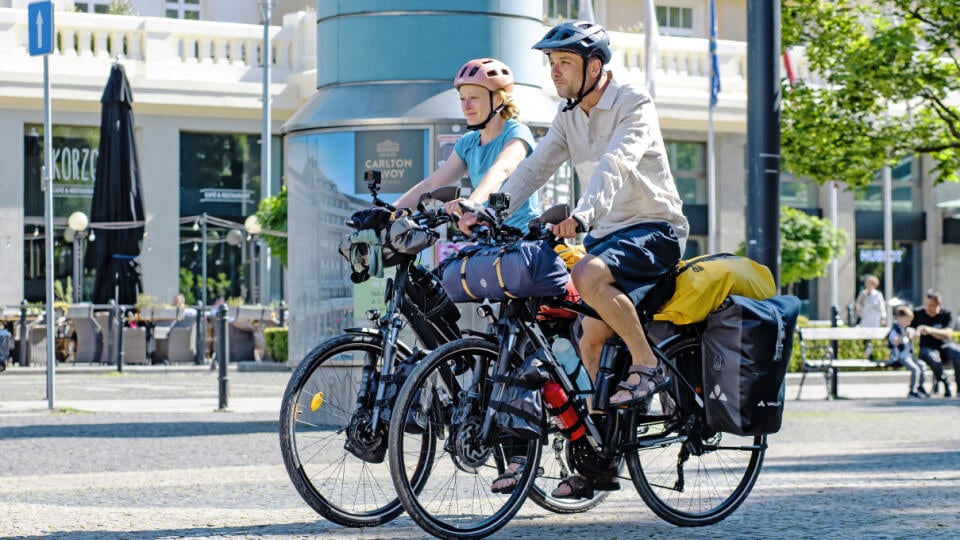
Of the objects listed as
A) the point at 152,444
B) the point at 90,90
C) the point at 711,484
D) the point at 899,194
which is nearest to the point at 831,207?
the point at 899,194

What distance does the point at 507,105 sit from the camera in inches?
277

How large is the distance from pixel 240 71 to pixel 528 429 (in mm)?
32043

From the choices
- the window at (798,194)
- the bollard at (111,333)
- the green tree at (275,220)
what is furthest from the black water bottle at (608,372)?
the window at (798,194)

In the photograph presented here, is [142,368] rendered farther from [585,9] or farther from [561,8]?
[561,8]

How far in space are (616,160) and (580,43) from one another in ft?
1.60

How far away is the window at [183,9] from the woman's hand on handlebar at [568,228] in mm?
35923

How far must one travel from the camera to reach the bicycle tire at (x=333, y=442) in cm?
589

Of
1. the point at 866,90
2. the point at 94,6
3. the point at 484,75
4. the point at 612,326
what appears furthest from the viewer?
the point at 94,6

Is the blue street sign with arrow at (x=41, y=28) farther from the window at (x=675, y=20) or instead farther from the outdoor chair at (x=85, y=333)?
the window at (x=675, y=20)

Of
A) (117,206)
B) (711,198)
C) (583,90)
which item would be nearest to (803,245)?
(711,198)

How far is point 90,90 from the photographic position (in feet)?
116

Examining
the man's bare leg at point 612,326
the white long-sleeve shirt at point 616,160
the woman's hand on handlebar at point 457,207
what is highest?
the white long-sleeve shirt at point 616,160

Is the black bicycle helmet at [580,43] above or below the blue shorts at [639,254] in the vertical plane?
above

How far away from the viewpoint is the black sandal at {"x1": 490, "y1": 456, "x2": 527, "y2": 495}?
6035 millimetres
